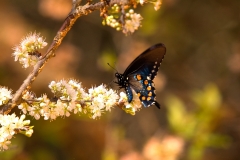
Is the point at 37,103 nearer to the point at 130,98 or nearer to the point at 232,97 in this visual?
the point at 130,98

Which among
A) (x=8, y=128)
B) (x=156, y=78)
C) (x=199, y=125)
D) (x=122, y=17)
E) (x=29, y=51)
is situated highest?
(x=156, y=78)

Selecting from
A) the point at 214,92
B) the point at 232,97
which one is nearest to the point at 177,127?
the point at 214,92

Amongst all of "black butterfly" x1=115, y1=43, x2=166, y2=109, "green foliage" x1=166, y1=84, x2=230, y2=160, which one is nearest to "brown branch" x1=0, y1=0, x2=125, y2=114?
"black butterfly" x1=115, y1=43, x2=166, y2=109

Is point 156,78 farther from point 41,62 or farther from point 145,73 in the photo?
point 41,62

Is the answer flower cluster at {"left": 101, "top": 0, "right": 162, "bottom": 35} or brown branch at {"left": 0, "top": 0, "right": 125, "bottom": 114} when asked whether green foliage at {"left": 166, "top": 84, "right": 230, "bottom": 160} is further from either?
brown branch at {"left": 0, "top": 0, "right": 125, "bottom": 114}

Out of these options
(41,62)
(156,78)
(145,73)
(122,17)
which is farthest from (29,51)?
(156,78)

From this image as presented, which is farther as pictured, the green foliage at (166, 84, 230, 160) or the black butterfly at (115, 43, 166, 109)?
the green foliage at (166, 84, 230, 160)

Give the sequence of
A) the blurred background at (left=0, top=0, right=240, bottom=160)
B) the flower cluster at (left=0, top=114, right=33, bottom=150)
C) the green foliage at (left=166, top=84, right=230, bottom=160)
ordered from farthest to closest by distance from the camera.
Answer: the blurred background at (left=0, top=0, right=240, bottom=160)
the green foliage at (left=166, top=84, right=230, bottom=160)
the flower cluster at (left=0, top=114, right=33, bottom=150)
